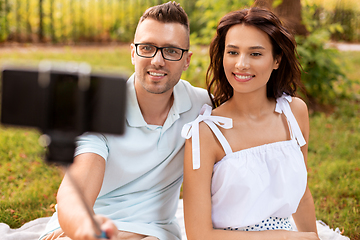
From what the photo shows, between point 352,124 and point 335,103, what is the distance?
88 centimetres

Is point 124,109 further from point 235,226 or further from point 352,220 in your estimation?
point 352,220

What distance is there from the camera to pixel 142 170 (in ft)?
7.02

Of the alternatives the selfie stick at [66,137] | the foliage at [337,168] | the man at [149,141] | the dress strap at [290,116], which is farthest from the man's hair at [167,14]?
the foliage at [337,168]

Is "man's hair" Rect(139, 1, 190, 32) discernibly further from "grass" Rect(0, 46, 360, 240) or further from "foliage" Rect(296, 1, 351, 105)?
"foliage" Rect(296, 1, 351, 105)

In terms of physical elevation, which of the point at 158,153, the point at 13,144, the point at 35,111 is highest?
the point at 35,111

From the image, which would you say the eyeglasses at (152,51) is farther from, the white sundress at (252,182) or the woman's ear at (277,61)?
the woman's ear at (277,61)

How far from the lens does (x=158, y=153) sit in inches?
85.2

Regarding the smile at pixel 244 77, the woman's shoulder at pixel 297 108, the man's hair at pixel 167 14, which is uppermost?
the man's hair at pixel 167 14

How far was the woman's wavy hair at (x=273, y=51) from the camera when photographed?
209cm

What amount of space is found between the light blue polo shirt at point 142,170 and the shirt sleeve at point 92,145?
0.04 feet

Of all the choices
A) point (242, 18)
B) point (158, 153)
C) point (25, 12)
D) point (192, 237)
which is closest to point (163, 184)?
point (158, 153)

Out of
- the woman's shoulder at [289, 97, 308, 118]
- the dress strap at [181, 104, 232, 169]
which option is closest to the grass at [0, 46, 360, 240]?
the dress strap at [181, 104, 232, 169]

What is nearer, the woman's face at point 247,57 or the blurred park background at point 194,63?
the woman's face at point 247,57

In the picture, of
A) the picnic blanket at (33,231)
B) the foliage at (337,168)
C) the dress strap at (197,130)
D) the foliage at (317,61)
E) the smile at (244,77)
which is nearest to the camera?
the dress strap at (197,130)
